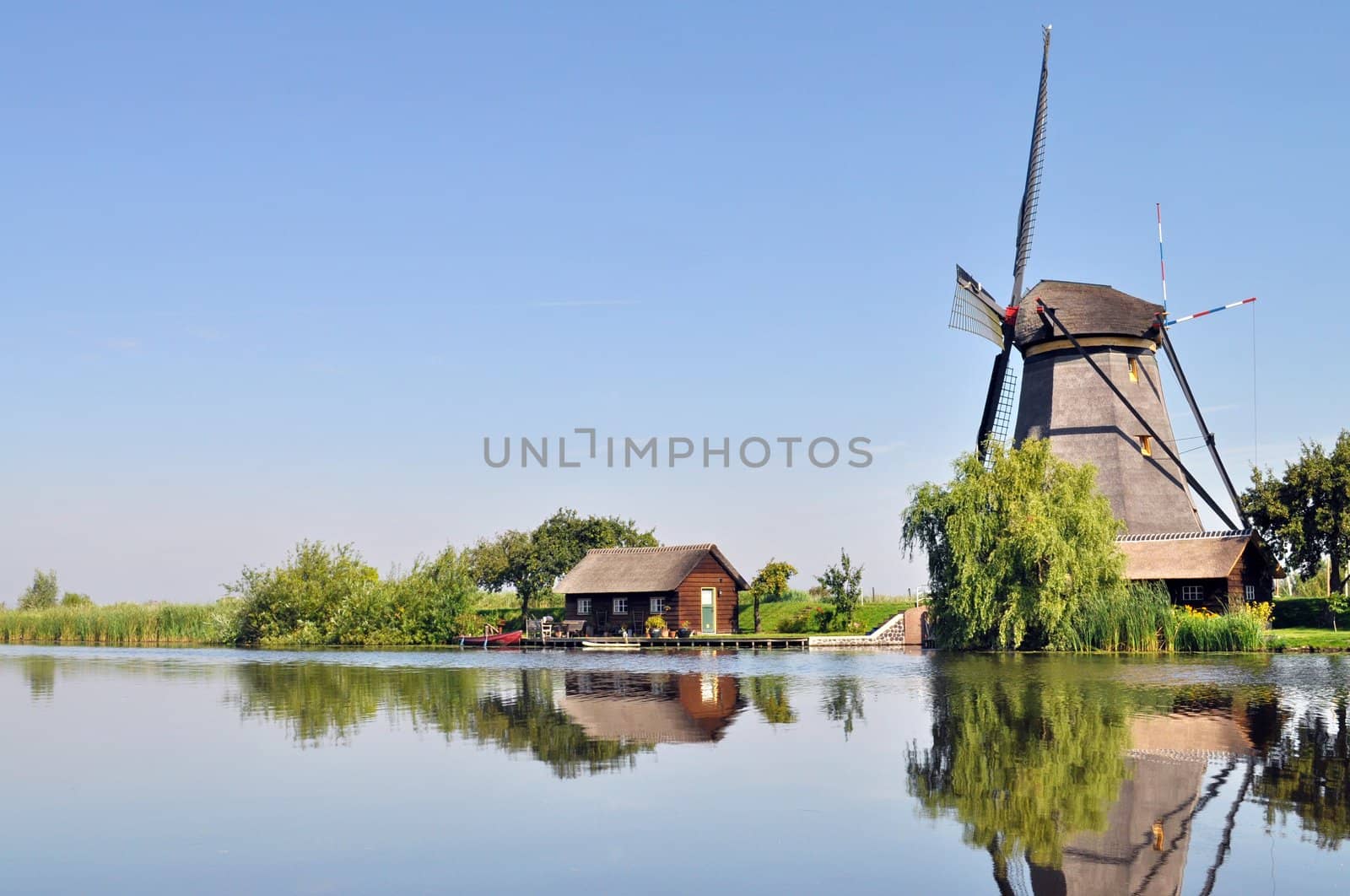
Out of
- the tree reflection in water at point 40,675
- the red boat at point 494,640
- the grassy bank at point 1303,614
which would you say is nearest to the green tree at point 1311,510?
the grassy bank at point 1303,614

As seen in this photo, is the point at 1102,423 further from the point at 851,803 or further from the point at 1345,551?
the point at 851,803

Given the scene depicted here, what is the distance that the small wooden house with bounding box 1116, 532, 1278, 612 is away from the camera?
40938 mm

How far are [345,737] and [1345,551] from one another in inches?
1647

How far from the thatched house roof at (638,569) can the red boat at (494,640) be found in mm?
3865

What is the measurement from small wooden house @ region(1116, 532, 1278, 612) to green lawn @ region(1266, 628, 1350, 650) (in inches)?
77.1

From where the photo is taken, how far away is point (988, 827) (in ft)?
35.4

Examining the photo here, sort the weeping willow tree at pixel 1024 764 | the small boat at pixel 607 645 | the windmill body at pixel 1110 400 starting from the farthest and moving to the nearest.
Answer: the small boat at pixel 607 645 → the windmill body at pixel 1110 400 → the weeping willow tree at pixel 1024 764

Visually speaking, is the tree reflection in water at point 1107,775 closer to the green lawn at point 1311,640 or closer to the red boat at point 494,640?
the green lawn at point 1311,640

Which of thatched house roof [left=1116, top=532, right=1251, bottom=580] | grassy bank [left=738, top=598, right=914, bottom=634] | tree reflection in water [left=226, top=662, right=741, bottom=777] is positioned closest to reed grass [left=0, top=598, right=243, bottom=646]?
grassy bank [left=738, top=598, right=914, bottom=634]

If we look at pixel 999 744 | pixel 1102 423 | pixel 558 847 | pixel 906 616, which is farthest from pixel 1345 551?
pixel 558 847

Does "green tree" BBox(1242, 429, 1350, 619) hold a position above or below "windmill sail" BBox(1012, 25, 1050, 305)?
below

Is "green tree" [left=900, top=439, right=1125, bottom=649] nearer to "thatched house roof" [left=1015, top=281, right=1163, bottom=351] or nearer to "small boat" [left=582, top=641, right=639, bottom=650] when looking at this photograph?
"thatched house roof" [left=1015, top=281, right=1163, bottom=351]

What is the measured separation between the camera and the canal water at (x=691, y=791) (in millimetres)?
9477

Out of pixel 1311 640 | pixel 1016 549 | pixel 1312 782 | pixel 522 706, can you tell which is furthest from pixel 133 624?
pixel 1312 782
